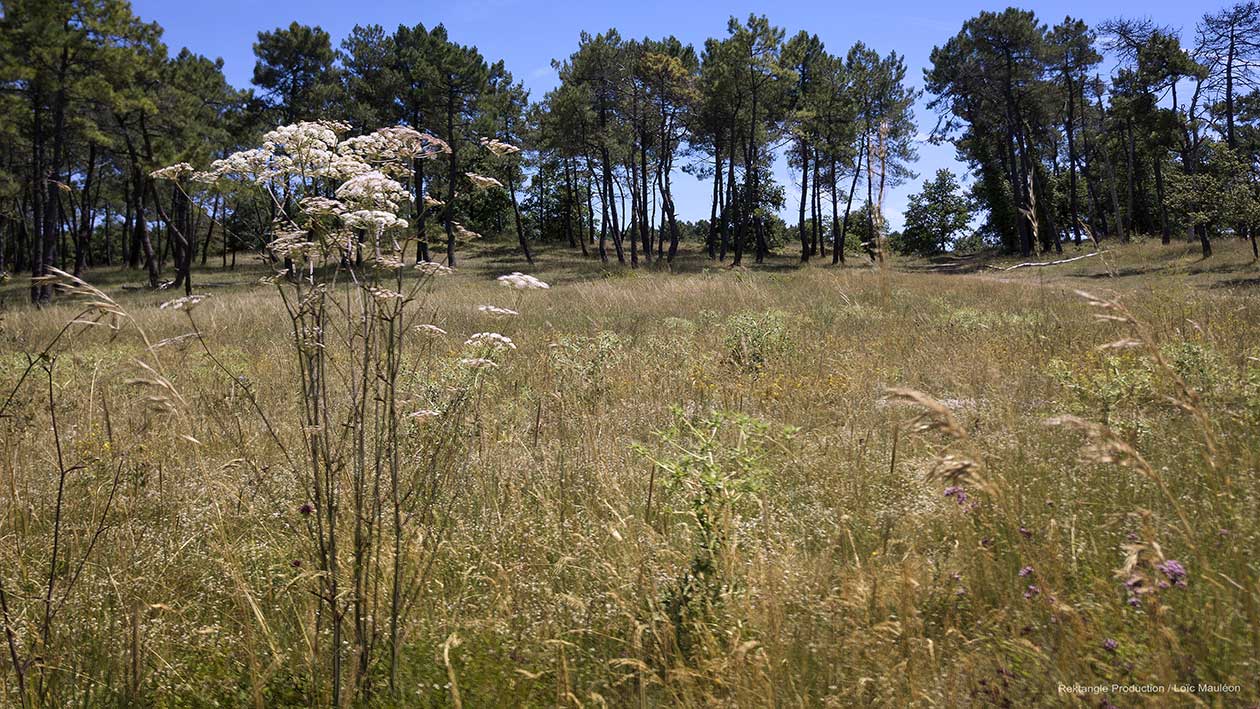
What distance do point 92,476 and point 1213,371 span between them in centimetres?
695

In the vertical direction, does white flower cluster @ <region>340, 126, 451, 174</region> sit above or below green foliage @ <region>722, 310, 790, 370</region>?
above

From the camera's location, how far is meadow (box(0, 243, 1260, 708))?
1.88 m

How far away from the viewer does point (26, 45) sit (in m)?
19.9

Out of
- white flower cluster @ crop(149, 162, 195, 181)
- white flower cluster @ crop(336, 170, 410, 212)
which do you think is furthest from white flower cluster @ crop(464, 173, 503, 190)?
white flower cluster @ crop(149, 162, 195, 181)

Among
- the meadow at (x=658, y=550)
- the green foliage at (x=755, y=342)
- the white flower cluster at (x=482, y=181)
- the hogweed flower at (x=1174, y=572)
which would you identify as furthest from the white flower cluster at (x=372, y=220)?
the green foliage at (x=755, y=342)

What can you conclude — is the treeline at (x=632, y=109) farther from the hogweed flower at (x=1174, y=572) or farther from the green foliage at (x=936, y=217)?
the hogweed flower at (x=1174, y=572)

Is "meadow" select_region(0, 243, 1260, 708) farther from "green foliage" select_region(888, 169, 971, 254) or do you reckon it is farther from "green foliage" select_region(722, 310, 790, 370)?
"green foliage" select_region(888, 169, 971, 254)

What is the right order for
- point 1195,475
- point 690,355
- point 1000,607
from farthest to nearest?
point 690,355
point 1195,475
point 1000,607

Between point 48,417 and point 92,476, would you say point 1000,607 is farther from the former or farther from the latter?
point 48,417

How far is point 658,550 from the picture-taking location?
2576mm

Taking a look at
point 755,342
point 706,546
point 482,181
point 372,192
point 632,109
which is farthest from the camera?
point 632,109

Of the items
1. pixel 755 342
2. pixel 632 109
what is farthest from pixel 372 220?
pixel 632 109

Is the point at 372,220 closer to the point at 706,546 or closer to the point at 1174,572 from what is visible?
the point at 706,546

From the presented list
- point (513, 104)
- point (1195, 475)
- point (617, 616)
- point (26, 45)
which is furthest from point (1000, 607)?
point (513, 104)
